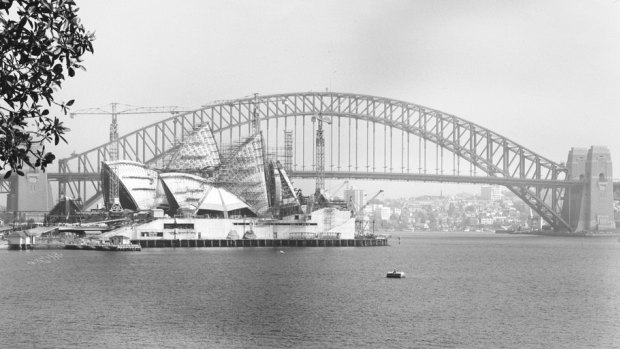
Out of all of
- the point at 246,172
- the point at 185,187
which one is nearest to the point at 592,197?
the point at 246,172

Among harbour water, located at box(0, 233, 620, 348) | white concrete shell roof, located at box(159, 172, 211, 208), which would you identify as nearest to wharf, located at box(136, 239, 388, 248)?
white concrete shell roof, located at box(159, 172, 211, 208)

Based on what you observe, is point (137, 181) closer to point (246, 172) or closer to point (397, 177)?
point (246, 172)

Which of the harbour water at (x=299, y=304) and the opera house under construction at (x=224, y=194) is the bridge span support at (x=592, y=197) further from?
the harbour water at (x=299, y=304)

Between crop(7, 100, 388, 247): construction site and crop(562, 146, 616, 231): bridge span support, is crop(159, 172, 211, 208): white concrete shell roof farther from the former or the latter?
crop(562, 146, 616, 231): bridge span support

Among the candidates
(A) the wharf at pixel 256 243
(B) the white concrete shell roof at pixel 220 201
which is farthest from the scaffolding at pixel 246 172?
(A) the wharf at pixel 256 243

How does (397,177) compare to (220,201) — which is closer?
(220,201)

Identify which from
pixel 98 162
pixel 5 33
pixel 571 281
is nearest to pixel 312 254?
pixel 571 281
